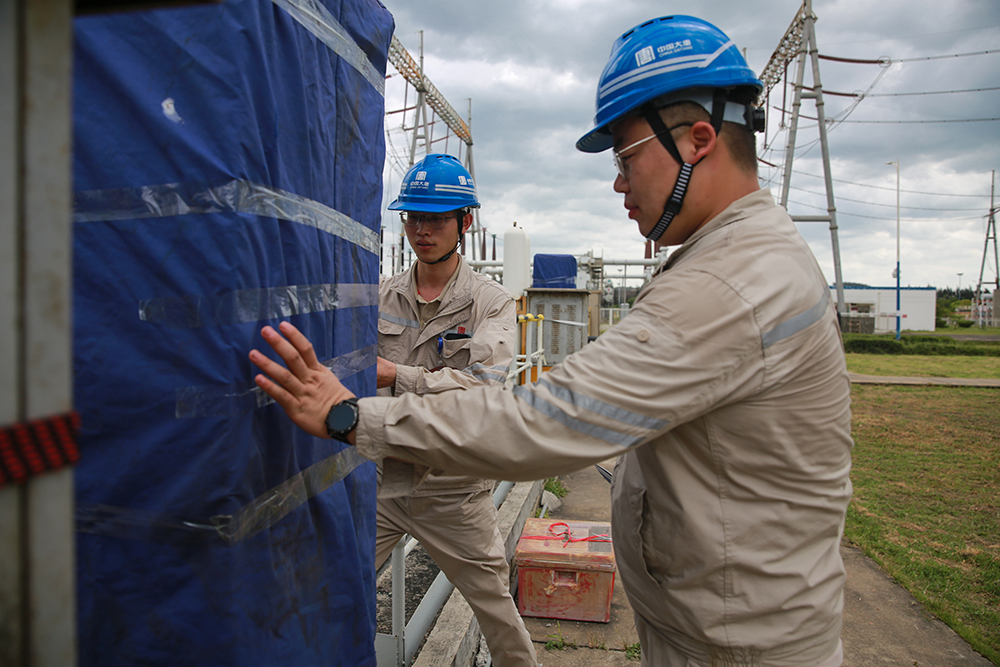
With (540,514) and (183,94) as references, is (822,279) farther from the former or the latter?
(540,514)

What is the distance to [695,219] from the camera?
164cm

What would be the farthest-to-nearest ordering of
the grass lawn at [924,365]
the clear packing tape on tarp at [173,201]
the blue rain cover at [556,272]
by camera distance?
the grass lawn at [924,365] → the blue rain cover at [556,272] → the clear packing tape on tarp at [173,201]

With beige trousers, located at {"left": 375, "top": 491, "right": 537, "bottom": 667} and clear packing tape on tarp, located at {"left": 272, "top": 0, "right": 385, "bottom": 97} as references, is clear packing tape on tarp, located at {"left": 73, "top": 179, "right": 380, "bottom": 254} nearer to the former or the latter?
clear packing tape on tarp, located at {"left": 272, "top": 0, "right": 385, "bottom": 97}

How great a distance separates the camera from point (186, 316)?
109cm

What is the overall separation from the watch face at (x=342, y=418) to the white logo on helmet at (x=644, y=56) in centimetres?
116

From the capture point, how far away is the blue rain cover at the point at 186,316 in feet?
A: 3.46

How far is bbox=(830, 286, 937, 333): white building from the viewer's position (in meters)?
48.1

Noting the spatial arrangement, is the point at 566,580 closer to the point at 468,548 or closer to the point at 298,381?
the point at 468,548

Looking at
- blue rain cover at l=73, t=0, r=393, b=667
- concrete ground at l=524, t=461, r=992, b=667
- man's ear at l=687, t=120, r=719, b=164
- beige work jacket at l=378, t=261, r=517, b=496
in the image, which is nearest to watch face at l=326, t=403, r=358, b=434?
blue rain cover at l=73, t=0, r=393, b=667

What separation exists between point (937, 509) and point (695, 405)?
6.33m

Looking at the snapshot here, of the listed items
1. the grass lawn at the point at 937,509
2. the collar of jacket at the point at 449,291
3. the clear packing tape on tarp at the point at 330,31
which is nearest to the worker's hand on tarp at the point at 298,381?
the clear packing tape on tarp at the point at 330,31

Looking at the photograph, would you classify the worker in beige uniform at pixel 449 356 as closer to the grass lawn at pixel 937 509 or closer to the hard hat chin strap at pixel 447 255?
the hard hat chin strap at pixel 447 255

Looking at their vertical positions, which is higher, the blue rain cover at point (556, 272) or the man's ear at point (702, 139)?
the blue rain cover at point (556, 272)

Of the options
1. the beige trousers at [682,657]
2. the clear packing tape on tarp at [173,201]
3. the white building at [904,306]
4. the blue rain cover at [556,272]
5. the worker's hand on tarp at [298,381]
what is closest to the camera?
the clear packing tape on tarp at [173,201]
